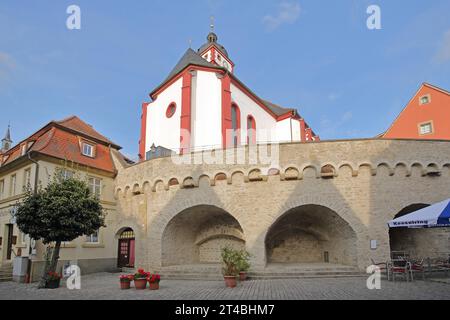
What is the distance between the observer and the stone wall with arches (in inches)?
579

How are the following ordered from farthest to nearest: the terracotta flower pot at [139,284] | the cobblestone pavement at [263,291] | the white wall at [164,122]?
the white wall at [164,122], the terracotta flower pot at [139,284], the cobblestone pavement at [263,291]

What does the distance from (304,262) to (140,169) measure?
10259mm

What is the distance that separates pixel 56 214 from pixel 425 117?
1100 inches

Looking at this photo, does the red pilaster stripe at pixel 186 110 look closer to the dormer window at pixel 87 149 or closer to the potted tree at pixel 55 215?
the dormer window at pixel 87 149

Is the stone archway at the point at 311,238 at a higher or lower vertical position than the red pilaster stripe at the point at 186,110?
lower

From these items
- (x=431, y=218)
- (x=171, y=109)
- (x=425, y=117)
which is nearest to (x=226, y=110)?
(x=171, y=109)

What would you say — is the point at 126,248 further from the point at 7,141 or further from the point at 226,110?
Answer: the point at 7,141

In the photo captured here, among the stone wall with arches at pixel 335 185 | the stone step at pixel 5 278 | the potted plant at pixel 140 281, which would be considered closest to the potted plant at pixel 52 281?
the potted plant at pixel 140 281

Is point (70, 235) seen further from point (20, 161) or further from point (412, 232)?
point (412, 232)

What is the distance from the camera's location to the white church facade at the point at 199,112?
22844 millimetres

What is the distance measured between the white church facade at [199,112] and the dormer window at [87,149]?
5.08 m

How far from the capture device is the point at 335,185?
1511cm

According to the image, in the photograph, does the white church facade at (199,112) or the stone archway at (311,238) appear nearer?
the stone archway at (311,238)

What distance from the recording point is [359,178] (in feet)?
49.5
